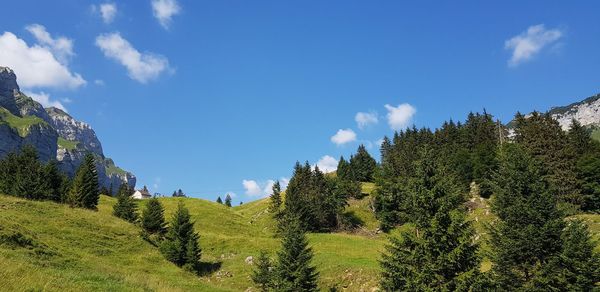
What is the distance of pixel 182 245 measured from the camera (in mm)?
47500

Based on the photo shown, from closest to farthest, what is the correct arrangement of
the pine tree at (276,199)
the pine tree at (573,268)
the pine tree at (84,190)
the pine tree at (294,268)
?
the pine tree at (573,268) → the pine tree at (294,268) → the pine tree at (84,190) → the pine tree at (276,199)

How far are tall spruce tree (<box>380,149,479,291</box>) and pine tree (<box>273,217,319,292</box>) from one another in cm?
1039

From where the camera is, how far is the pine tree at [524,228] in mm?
23906

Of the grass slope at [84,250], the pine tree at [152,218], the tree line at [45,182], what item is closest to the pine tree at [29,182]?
the tree line at [45,182]

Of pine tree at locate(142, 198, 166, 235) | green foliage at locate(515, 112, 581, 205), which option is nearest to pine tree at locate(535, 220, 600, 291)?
green foliage at locate(515, 112, 581, 205)

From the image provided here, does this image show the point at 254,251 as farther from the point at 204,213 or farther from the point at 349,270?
the point at 204,213

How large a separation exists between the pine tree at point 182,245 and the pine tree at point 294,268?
16.5 metres

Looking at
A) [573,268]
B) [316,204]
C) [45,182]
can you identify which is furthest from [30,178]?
[573,268]

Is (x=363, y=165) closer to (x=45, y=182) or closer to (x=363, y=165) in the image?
(x=363, y=165)

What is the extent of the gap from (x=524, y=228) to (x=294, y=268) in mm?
17153

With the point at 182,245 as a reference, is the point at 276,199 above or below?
above

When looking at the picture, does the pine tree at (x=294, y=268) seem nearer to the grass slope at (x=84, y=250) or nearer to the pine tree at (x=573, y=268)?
the grass slope at (x=84, y=250)

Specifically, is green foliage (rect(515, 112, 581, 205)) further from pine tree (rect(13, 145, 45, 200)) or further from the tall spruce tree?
pine tree (rect(13, 145, 45, 200))

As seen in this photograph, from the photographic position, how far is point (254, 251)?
5672 centimetres
